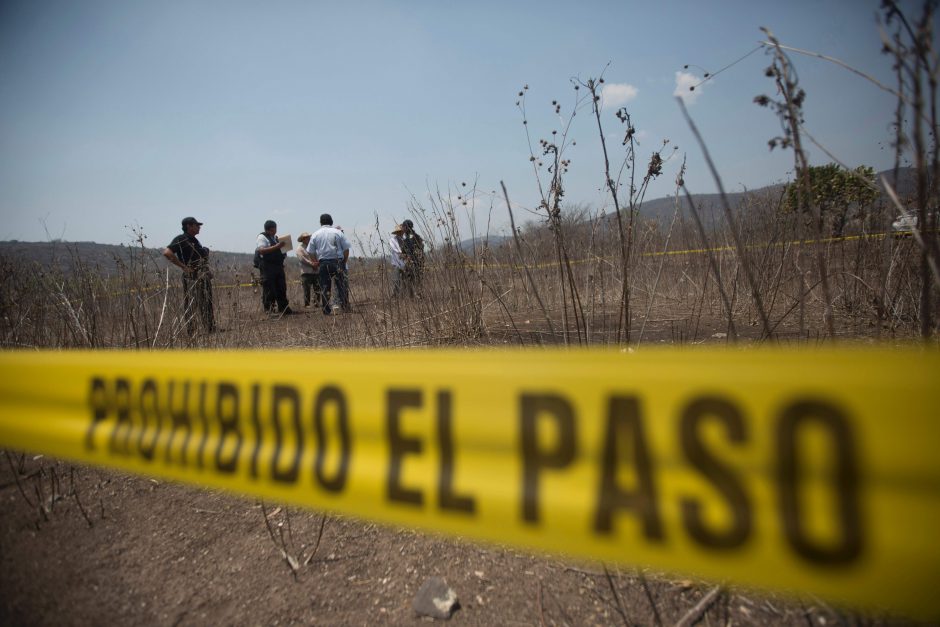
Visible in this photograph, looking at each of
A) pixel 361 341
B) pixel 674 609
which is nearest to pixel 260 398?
pixel 674 609

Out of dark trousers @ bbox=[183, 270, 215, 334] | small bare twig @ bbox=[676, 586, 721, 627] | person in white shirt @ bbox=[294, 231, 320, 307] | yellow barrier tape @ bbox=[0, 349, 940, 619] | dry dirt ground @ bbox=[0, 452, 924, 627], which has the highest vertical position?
person in white shirt @ bbox=[294, 231, 320, 307]

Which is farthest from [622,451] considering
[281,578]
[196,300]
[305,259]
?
[305,259]

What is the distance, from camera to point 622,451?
58 centimetres

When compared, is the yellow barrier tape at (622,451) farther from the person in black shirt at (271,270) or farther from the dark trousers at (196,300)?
the person in black shirt at (271,270)

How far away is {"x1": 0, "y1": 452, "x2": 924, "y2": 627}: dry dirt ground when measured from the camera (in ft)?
3.35

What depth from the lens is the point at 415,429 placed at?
0.71m

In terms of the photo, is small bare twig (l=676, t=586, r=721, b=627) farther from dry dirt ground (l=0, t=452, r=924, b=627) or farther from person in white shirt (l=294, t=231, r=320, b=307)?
person in white shirt (l=294, t=231, r=320, b=307)

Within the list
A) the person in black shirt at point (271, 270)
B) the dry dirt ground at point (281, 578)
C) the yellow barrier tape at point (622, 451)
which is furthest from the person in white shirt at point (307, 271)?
the yellow barrier tape at point (622, 451)

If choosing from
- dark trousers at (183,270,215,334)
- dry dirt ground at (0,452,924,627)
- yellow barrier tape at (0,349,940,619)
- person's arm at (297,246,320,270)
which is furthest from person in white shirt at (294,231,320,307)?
yellow barrier tape at (0,349,940,619)

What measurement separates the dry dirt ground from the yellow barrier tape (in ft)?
1.42

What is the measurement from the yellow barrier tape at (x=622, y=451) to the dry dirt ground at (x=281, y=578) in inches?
17.0

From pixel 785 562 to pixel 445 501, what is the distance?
19.4 inches

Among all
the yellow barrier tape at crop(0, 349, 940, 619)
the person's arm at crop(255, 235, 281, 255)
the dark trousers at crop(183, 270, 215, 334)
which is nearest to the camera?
the yellow barrier tape at crop(0, 349, 940, 619)

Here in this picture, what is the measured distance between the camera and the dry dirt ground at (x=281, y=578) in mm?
1022
